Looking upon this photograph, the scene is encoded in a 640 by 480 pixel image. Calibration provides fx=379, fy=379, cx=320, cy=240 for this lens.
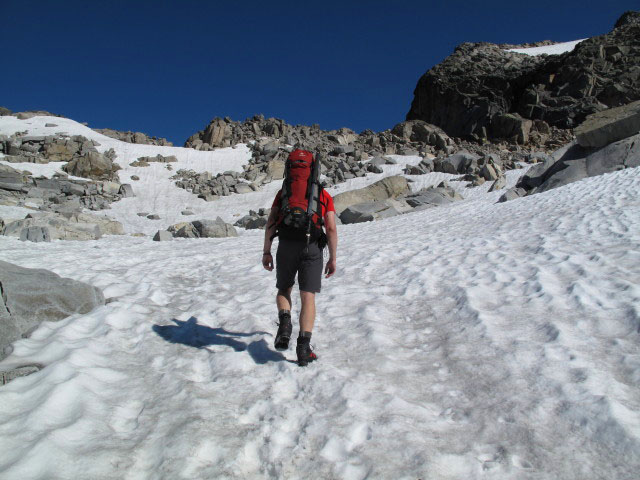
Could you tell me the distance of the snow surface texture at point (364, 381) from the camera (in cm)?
234

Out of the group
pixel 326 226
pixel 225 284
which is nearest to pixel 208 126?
pixel 225 284

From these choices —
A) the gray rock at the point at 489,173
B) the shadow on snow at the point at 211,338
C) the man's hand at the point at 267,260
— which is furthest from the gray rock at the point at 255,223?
the gray rock at the point at 489,173

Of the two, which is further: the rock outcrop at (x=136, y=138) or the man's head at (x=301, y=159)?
the rock outcrop at (x=136, y=138)

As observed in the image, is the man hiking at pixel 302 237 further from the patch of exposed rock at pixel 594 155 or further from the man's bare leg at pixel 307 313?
the patch of exposed rock at pixel 594 155

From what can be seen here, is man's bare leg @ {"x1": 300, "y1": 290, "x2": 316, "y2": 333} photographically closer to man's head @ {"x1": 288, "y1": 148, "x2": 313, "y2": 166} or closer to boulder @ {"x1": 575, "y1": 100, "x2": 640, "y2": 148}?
man's head @ {"x1": 288, "y1": 148, "x2": 313, "y2": 166}

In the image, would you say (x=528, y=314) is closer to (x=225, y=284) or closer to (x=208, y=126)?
(x=225, y=284)

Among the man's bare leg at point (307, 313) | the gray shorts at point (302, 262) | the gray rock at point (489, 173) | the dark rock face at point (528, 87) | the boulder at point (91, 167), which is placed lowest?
the man's bare leg at point (307, 313)

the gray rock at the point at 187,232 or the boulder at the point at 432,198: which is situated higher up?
the boulder at the point at 432,198

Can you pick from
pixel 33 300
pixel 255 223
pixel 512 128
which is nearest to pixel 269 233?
pixel 33 300

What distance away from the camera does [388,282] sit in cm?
641

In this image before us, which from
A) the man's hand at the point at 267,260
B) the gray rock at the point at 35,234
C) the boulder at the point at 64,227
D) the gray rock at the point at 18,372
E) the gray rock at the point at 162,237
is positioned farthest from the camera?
the gray rock at the point at 162,237

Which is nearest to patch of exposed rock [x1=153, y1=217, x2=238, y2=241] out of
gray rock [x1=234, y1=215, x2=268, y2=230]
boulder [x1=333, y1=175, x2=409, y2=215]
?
gray rock [x1=234, y1=215, x2=268, y2=230]

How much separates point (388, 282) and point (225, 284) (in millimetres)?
2989

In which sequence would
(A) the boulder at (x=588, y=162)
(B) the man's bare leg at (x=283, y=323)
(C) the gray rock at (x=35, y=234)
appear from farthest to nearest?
(A) the boulder at (x=588, y=162)
(C) the gray rock at (x=35, y=234)
(B) the man's bare leg at (x=283, y=323)
